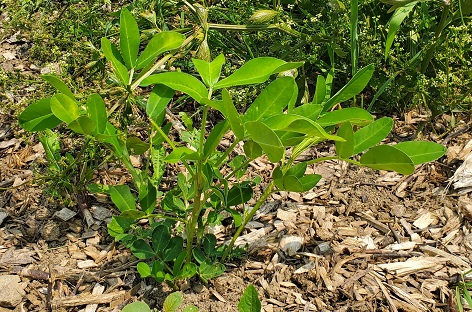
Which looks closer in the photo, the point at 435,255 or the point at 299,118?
the point at 299,118

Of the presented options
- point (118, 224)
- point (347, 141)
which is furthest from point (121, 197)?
point (347, 141)

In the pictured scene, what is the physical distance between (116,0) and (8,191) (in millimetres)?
1377

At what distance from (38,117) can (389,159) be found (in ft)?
2.81

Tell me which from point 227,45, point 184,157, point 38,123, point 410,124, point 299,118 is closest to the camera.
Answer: point 299,118

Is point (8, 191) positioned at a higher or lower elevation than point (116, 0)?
lower

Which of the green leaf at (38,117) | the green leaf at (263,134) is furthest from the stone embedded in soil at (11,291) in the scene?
the green leaf at (263,134)

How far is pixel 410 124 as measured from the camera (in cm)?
246

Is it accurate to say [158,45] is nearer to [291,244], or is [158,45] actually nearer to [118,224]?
[118,224]

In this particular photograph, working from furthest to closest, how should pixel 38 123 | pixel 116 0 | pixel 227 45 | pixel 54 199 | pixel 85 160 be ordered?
pixel 116 0 → pixel 227 45 → pixel 54 199 → pixel 85 160 → pixel 38 123

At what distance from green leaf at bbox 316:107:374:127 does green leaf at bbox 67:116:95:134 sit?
538 mm

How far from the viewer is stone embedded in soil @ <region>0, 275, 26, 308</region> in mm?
1819

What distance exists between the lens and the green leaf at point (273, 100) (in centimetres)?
132

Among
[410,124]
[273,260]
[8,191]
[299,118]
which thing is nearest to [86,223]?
[8,191]

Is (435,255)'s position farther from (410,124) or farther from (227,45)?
(227,45)
